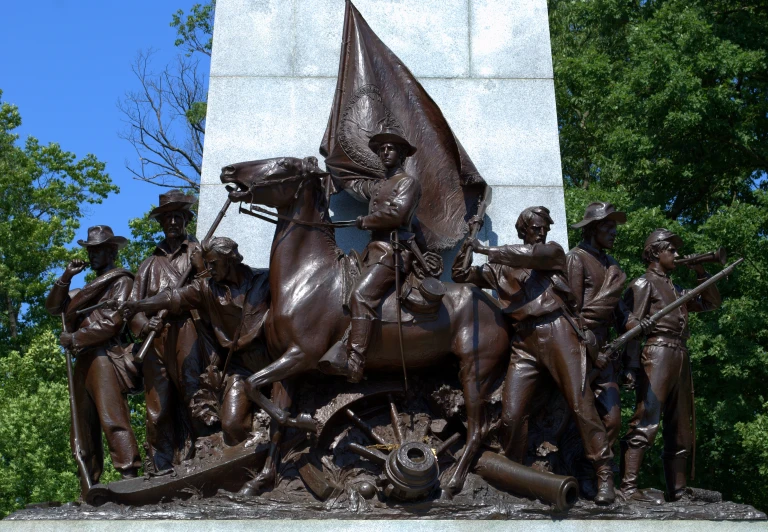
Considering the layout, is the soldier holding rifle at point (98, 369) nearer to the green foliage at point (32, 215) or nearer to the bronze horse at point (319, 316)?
the bronze horse at point (319, 316)

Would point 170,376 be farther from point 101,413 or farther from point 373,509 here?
point 373,509

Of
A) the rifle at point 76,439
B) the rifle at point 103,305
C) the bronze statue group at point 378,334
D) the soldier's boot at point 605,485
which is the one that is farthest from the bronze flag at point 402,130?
the rifle at point 76,439

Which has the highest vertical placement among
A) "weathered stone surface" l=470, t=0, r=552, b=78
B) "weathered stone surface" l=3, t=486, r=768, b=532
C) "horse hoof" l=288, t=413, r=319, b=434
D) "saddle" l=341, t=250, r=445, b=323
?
"weathered stone surface" l=470, t=0, r=552, b=78

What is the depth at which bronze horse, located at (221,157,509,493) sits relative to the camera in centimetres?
1106

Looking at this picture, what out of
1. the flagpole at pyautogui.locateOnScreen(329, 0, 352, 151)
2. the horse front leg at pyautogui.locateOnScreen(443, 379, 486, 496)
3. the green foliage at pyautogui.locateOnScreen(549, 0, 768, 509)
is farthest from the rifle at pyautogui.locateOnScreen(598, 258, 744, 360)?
the green foliage at pyautogui.locateOnScreen(549, 0, 768, 509)

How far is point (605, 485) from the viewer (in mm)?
10922

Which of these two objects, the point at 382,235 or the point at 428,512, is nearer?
the point at 428,512

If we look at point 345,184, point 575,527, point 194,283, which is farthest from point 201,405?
point 575,527

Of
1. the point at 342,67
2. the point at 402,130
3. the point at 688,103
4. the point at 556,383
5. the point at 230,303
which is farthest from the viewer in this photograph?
the point at 688,103

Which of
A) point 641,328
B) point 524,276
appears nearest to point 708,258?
point 641,328

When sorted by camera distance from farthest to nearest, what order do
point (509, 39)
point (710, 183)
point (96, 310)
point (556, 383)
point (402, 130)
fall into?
point (710, 183)
point (509, 39)
point (402, 130)
point (96, 310)
point (556, 383)

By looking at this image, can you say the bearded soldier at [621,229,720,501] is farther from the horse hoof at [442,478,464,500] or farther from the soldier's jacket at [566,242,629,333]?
the horse hoof at [442,478,464,500]

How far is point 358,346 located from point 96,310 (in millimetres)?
2928

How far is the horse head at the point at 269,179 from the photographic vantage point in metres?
11.2
